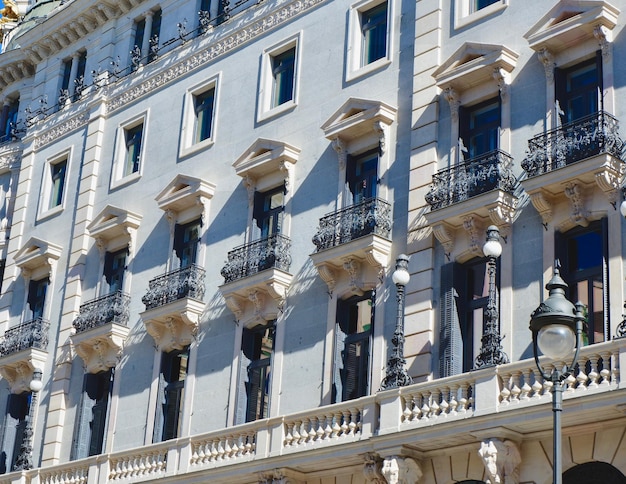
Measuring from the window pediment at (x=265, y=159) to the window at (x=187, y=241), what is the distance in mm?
2662

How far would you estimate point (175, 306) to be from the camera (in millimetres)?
35062

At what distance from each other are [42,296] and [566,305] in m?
28.2

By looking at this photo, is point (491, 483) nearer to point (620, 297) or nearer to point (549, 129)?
point (620, 297)

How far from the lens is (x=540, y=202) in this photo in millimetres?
26953

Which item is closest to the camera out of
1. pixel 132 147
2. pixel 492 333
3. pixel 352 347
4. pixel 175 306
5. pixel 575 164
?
pixel 492 333

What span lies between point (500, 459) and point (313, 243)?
30.1ft

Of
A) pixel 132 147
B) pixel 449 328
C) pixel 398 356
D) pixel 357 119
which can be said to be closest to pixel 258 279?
pixel 357 119

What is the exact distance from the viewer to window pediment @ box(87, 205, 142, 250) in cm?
3872

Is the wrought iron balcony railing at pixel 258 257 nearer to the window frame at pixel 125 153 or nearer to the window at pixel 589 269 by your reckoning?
the window frame at pixel 125 153

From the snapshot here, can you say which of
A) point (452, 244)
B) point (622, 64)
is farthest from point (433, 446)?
point (622, 64)

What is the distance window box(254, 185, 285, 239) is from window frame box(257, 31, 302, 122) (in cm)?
247

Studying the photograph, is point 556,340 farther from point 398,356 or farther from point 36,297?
point 36,297

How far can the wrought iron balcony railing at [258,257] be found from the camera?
32719 millimetres

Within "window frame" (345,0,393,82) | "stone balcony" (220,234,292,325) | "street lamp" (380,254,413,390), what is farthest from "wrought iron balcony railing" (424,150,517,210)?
"stone balcony" (220,234,292,325)
